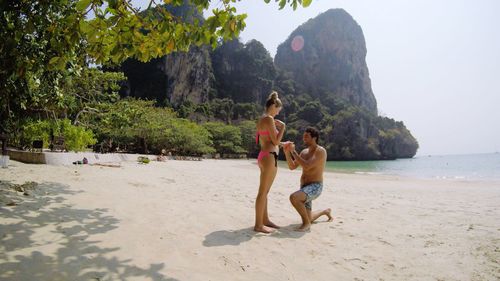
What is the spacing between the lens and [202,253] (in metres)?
3.31

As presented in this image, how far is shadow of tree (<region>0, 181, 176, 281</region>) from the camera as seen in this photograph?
8.48 feet

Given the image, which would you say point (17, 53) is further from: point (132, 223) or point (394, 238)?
point (394, 238)

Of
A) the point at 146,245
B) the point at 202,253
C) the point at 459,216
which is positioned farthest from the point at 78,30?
the point at 459,216

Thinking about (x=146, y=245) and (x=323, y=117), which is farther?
(x=323, y=117)

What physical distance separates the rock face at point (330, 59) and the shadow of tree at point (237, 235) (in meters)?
128

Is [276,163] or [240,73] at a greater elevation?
[240,73]

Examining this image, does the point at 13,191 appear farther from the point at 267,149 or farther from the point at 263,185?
the point at 267,149

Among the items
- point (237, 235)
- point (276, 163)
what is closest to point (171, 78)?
point (276, 163)

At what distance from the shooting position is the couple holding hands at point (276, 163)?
4156mm

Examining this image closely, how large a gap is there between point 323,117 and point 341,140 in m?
11.1

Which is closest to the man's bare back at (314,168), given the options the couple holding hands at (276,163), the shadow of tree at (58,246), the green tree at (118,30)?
the couple holding hands at (276,163)

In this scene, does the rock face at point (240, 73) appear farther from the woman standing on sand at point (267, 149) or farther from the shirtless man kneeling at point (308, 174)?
the woman standing on sand at point (267, 149)

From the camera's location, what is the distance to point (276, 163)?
4.20 m

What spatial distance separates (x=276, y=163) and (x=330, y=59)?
145m
